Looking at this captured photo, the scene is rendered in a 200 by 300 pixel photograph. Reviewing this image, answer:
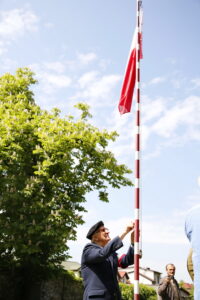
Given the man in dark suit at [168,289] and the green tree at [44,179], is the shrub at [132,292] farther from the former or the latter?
the man in dark suit at [168,289]

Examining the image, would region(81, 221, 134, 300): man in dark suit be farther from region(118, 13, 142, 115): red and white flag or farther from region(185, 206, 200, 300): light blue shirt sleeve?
region(118, 13, 142, 115): red and white flag

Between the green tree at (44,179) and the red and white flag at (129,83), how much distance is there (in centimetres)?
1051

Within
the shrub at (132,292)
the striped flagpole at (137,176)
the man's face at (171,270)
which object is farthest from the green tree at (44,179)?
the shrub at (132,292)

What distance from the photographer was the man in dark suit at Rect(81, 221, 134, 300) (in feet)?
14.2

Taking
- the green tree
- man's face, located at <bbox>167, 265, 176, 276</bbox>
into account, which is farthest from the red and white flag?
the green tree

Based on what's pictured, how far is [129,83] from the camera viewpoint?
320 inches

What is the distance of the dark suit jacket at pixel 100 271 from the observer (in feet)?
14.2

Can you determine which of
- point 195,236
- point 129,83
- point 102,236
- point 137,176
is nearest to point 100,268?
point 102,236

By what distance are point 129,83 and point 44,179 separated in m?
11.9

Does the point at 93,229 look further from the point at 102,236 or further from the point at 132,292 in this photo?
the point at 132,292

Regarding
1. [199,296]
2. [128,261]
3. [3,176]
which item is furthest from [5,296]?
[199,296]

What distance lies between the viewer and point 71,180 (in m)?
20.0

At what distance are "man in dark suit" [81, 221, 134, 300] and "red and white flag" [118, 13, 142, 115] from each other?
3944 millimetres

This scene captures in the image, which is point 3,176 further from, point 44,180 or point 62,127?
point 62,127
